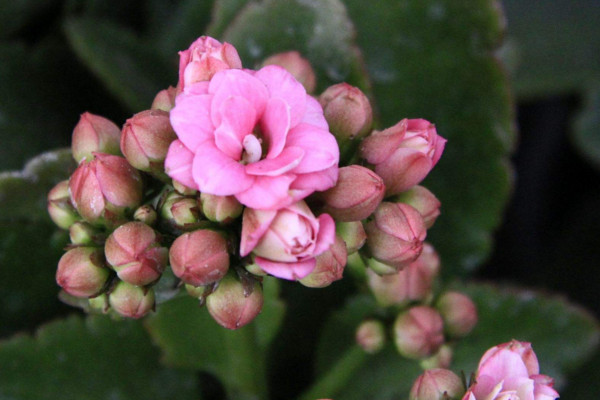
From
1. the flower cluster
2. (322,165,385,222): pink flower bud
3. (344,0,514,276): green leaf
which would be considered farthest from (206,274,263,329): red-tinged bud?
(344,0,514,276): green leaf

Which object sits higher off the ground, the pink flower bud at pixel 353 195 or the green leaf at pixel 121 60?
the pink flower bud at pixel 353 195

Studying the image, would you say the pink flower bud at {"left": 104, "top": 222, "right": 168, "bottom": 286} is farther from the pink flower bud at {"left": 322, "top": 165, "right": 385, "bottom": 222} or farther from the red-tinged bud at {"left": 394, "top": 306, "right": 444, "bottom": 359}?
the red-tinged bud at {"left": 394, "top": 306, "right": 444, "bottom": 359}

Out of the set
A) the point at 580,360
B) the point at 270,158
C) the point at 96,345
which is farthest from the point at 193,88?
the point at 580,360

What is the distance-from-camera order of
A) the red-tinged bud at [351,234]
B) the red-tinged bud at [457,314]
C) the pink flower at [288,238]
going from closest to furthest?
the pink flower at [288,238]
the red-tinged bud at [351,234]
the red-tinged bud at [457,314]

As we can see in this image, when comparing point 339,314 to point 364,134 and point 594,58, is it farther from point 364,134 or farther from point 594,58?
point 594,58

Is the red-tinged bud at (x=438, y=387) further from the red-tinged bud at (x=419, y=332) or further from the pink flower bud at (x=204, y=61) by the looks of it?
the pink flower bud at (x=204, y=61)

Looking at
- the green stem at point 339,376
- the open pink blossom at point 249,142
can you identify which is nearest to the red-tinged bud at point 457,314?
the green stem at point 339,376
